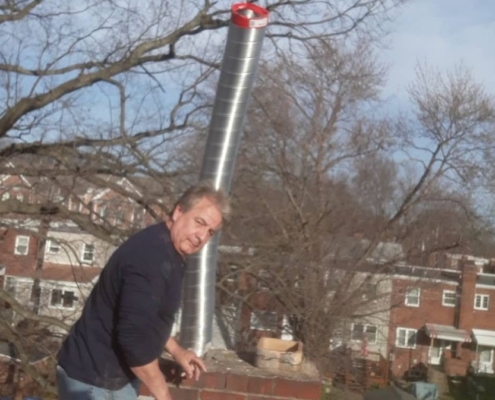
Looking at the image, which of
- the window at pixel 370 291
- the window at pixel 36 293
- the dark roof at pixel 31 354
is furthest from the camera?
the window at pixel 370 291

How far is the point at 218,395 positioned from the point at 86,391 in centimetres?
117

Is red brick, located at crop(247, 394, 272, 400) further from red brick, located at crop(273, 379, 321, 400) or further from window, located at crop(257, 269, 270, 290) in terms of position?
window, located at crop(257, 269, 270, 290)

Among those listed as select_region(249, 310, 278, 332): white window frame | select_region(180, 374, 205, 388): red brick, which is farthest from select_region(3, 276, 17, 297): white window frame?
select_region(180, 374, 205, 388): red brick

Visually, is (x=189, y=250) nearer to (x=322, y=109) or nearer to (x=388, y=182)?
(x=322, y=109)

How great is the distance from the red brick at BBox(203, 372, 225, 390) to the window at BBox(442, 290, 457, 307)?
30.5 meters

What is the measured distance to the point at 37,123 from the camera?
12180 millimetres

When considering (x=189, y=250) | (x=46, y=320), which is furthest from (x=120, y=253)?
(x=46, y=320)

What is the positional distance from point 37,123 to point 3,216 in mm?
1437

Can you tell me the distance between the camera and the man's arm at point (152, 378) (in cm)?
270

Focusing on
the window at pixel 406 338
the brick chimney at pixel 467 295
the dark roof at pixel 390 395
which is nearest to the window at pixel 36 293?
the dark roof at pixel 390 395

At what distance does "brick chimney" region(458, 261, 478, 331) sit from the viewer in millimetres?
32281

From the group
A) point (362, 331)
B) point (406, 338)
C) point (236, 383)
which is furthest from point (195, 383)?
point (406, 338)

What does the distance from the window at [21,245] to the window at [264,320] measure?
4327 millimetres

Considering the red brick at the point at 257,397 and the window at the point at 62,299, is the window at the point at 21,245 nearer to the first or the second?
the window at the point at 62,299
